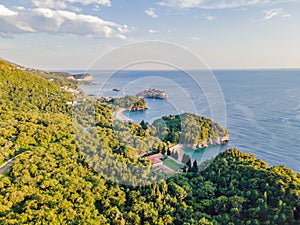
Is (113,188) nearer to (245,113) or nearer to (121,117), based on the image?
(121,117)

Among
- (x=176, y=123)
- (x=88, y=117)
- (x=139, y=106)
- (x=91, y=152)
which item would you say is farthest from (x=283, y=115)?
(x=91, y=152)

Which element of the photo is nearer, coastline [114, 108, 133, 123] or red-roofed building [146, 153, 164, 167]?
red-roofed building [146, 153, 164, 167]

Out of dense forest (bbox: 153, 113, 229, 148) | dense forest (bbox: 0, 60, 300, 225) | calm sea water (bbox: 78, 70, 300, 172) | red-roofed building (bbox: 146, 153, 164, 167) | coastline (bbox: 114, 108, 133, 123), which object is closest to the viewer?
dense forest (bbox: 0, 60, 300, 225)

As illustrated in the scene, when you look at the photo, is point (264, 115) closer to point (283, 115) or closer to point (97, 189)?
point (283, 115)

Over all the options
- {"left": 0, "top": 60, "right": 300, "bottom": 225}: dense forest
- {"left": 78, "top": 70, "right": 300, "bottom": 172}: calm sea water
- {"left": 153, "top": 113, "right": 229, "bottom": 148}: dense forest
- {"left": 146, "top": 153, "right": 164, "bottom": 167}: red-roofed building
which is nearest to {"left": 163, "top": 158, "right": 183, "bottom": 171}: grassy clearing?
{"left": 146, "top": 153, "right": 164, "bottom": 167}: red-roofed building

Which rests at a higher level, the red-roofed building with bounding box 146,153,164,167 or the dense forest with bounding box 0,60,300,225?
the dense forest with bounding box 0,60,300,225

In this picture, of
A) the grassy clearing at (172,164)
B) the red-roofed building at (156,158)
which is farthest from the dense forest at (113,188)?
the grassy clearing at (172,164)

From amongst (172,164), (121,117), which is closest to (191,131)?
(172,164)

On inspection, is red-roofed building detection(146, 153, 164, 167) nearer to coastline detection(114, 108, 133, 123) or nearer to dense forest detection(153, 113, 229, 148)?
dense forest detection(153, 113, 229, 148)
